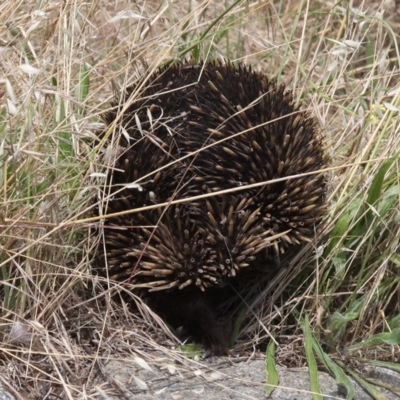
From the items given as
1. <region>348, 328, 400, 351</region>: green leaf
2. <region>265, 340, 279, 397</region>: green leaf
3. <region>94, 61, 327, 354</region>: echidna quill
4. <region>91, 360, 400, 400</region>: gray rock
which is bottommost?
<region>91, 360, 400, 400</region>: gray rock

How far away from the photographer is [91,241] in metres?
2.83

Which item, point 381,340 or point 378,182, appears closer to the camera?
point 381,340

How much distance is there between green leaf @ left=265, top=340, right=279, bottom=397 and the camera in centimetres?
262

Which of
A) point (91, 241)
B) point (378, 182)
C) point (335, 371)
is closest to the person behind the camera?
point (335, 371)

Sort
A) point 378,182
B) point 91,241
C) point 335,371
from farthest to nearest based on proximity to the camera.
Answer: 1. point 378,182
2. point 91,241
3. point 335,371

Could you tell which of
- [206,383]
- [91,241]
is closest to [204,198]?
[91,241]

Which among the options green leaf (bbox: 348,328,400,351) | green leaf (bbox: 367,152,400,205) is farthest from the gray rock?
green leaf (bbox: 367,152,400,205)

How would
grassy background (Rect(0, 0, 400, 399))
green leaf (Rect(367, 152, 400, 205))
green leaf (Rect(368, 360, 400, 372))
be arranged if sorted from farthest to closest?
green leaf (Rect(367, 152, 400, 205)) < green leaf (Rect(368, 360, 400, 372)) < grassy background (Rect(0, 0, 400, 399))

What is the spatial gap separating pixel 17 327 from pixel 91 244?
0.48 meters

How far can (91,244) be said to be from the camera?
2855 mm

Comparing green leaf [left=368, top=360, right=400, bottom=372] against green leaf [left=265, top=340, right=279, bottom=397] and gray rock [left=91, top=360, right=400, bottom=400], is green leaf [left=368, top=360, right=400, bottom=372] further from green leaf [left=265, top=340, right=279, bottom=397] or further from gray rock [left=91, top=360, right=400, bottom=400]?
green leaf [left=265, top=340, right=279, bottom=397]

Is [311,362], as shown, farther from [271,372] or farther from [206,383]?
[206,383]

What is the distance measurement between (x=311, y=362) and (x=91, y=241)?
80 centimetres

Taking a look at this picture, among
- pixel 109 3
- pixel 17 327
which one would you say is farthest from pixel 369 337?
pixel 109 3
